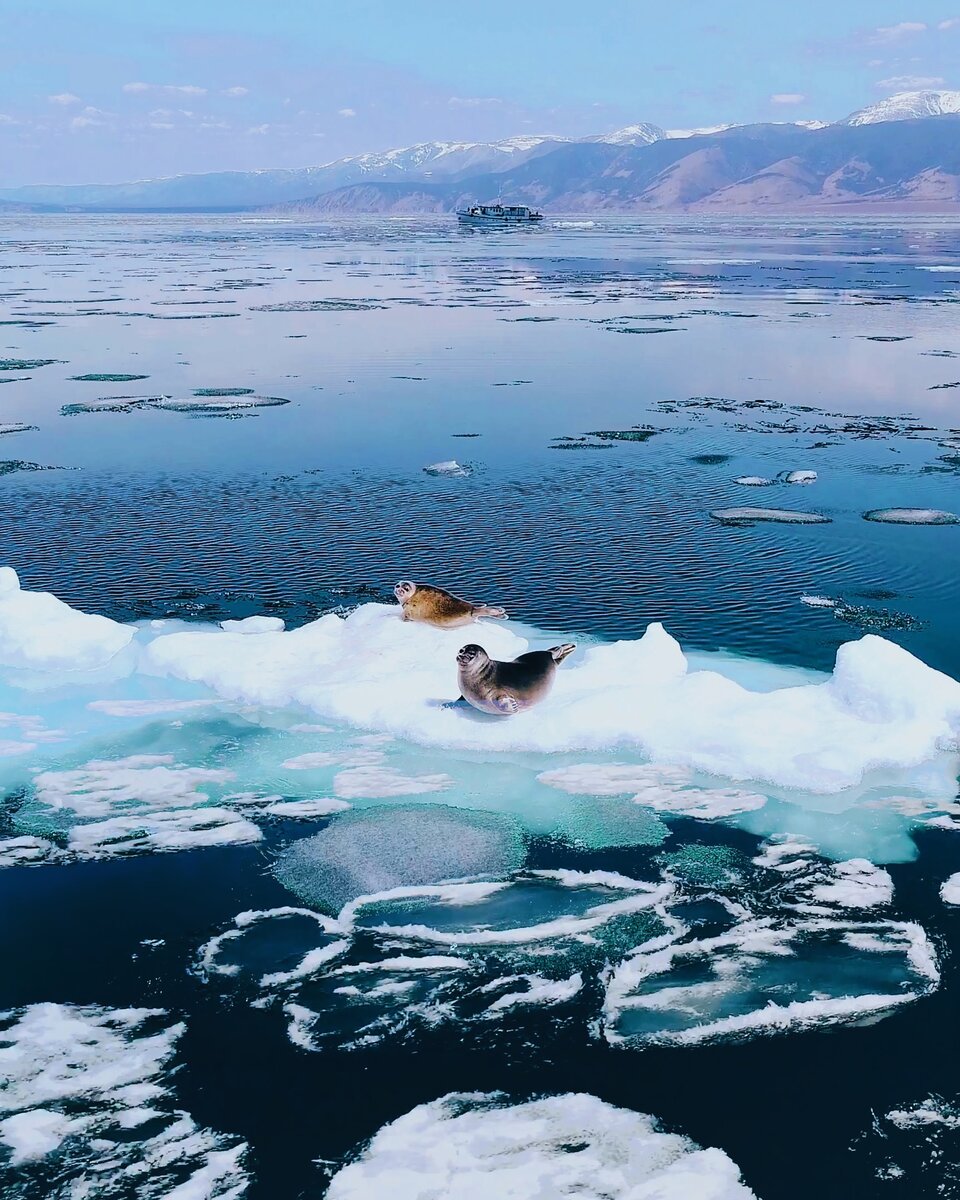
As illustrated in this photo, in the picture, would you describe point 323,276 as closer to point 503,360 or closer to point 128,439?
point 503,360

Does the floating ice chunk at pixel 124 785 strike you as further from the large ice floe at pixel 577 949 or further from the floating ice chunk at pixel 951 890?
the floating ice chunk at pixel 951 890

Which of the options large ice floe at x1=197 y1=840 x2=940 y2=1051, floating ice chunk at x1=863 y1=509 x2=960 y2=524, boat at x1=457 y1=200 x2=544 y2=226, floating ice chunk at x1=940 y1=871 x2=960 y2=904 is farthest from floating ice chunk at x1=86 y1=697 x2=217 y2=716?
boat at x1=457 y1=200 x2=544 y2=226

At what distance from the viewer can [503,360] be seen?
24.4 m

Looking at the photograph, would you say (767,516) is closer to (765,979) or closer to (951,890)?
(951,890)

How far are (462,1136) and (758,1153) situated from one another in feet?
3.66

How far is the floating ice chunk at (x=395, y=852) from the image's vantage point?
239 inches

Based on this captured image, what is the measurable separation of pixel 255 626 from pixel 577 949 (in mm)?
5206

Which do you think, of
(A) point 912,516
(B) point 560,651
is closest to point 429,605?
(B) point 560,651

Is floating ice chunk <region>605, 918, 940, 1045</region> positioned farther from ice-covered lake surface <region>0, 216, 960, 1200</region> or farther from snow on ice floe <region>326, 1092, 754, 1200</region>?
snow on ice floe <region>326, 1092, 754, 1200</region>

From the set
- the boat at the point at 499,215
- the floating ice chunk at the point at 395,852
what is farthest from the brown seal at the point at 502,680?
the boat at the point at 499,215

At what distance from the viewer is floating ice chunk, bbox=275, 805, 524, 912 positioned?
6082 millimetres

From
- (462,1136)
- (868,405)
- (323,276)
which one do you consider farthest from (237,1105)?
(323,276)

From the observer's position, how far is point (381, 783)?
7156 mm

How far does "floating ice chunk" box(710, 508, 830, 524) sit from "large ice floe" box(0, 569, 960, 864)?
4.34 m
